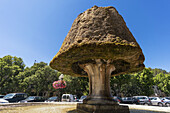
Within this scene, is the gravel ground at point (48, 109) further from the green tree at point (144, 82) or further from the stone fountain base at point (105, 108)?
the green tree at point (144, 82)

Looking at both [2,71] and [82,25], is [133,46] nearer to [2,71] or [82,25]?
[82,25]

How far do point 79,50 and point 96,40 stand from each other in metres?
0.84

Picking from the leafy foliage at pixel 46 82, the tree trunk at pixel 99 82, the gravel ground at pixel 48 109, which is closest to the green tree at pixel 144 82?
the leafy foliage at pixel 46 82

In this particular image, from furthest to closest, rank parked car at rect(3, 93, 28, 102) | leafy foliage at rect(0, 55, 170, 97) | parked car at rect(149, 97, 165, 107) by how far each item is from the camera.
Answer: leafy foliage at rect(0, 55, 170, 97) → parked car at rect(149, 97, 165, 107) → parked car at rect(3, 93, 28, 102)

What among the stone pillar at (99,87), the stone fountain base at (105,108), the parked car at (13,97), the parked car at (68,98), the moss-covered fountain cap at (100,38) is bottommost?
the parked car at (68,98)

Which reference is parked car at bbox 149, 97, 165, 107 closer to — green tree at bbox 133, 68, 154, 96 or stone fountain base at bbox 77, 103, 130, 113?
green tree at bbox 133, 68, 154, 96

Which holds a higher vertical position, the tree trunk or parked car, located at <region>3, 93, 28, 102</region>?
Result: the tree trunk

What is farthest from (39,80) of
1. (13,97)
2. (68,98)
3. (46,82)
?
(13,97)

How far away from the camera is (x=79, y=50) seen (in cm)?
514

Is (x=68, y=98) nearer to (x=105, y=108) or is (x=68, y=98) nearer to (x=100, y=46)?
(x=105, y=108)

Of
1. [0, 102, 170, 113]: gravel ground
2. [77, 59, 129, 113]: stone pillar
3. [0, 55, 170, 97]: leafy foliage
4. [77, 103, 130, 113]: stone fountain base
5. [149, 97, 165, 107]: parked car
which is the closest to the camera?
[77, 103, 130, 113]: stone fountain base

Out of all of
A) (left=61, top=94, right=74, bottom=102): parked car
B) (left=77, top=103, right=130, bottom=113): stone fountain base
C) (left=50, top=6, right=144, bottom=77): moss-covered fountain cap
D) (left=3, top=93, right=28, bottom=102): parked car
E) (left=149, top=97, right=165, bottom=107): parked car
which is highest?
(left=50, top=6, right=144, bottom=77): moss-covered fountain cap

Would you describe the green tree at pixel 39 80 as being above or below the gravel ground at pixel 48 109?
above

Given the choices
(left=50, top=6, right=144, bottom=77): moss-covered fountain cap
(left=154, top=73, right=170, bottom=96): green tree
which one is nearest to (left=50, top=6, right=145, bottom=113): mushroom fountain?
(left=50, top=6, right=144, bottom=77): moss-covered fountain cap
